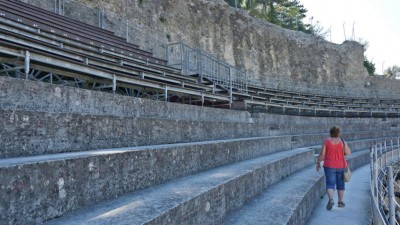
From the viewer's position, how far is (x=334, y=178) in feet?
13.9

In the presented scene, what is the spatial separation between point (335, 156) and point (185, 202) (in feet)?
8.95

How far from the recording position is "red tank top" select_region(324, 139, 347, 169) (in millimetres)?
4203

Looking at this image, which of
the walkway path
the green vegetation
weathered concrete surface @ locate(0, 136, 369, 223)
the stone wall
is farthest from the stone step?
the green vegetation

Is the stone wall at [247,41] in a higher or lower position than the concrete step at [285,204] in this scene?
higher

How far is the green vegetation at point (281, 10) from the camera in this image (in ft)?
111

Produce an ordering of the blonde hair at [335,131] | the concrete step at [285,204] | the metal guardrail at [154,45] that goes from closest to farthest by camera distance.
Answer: the concrete step at [285,204] < the blonde hair at [335,131] < the metal guardrail at [154,45]

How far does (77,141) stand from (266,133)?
6.39 metres

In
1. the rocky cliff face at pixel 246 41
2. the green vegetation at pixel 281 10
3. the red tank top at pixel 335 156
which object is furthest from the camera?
the green vegetation at pixel 281 10

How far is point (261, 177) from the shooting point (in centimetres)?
407

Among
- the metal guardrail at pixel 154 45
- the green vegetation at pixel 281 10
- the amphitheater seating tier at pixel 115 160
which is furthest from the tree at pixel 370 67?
the amphitheater seating tier at pixel 115 160

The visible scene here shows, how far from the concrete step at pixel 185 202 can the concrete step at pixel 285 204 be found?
0.38 ft

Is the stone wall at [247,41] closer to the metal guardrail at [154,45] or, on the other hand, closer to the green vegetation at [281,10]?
the metal guardrail at [154,45]

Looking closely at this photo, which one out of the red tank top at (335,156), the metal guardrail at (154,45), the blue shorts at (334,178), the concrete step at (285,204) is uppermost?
the metal guardrail at (154,45)

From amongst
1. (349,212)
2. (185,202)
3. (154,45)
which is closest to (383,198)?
(349,212)
